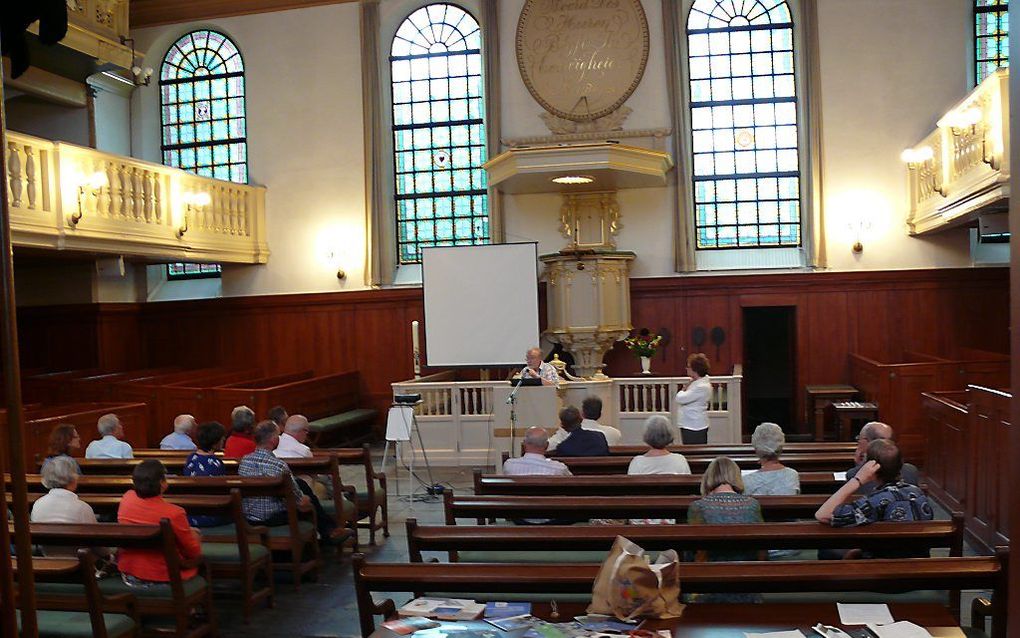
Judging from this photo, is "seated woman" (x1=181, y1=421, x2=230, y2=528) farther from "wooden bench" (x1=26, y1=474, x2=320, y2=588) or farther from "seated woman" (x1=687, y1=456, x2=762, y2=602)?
"seated woman" (x1=687, y1=456, x2=762, y2=602)

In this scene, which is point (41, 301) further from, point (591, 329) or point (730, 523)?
point (730, 523)

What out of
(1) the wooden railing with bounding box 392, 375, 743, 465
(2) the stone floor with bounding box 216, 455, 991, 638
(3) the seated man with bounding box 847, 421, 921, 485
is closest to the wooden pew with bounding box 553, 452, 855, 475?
(3) the seated man with bounding box 847, 421, 921, 485

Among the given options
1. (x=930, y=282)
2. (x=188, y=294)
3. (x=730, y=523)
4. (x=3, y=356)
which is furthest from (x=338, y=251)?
(x=3, y=356)

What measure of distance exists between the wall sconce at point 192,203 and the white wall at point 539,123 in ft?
5.81

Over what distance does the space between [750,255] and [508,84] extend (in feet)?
15.8

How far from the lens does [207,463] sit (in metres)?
6.64

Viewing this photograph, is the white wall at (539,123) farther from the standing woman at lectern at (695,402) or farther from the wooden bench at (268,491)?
the wooden bench at (268,491)

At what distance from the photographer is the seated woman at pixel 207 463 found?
648cm

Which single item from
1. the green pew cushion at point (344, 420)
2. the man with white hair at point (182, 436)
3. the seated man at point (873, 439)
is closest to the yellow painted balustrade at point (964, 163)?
the seated man at point (873, 439)

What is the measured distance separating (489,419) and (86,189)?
6.01 m

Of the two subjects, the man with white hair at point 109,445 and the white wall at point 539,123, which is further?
the white wall at point 539,123

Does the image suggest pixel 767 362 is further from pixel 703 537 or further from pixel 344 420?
pixel 703 537

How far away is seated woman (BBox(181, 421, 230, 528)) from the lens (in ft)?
21.2

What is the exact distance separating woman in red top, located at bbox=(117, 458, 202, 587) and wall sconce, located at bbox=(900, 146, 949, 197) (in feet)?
32.4
